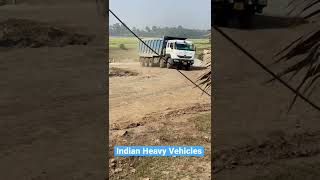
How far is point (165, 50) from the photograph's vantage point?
15.0ft

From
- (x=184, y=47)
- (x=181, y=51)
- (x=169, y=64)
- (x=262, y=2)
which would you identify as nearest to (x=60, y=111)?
(x=169, y=64)

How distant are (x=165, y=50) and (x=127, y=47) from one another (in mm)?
937

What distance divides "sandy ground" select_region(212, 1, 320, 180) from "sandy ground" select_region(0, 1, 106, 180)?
1228 mm

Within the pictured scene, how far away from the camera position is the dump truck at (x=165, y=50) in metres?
3.92

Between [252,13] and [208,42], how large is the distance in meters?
0.84

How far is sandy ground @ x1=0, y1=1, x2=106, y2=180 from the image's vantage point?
3850mm

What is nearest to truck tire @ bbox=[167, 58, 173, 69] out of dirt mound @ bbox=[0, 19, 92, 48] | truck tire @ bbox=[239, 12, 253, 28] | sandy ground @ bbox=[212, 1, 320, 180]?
sandy ground @ bbox=[212, 1, 320, 180]

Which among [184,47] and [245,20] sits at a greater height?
[245,20]

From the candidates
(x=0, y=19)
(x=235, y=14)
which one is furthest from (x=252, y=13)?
(x=0, y=19)

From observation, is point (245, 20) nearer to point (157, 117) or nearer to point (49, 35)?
point (49, 35)

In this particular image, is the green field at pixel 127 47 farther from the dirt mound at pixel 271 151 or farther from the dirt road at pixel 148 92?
the dirt mound at pixel 271 151

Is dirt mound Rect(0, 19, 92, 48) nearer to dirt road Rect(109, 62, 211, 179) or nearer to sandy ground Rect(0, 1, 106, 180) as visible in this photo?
sandy ground Rect(0, 1, 106, 180)

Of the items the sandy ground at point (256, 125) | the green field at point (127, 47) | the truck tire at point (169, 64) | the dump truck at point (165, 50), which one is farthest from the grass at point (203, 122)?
the green field at point (127, 47)

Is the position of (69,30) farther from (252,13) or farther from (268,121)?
(268,121)
